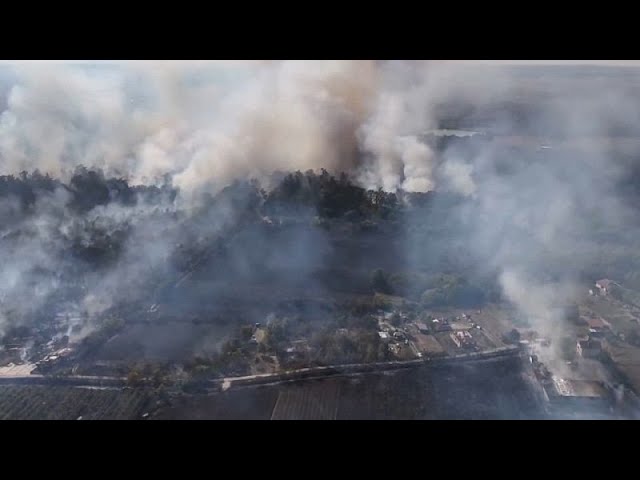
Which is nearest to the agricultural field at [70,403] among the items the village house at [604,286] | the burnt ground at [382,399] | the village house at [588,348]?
the burnt ground at [382,399]

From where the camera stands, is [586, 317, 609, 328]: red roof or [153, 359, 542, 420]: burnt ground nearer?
[153, 359, 542, 420]: burnt ground

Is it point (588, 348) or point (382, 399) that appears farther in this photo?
point (588, 348)

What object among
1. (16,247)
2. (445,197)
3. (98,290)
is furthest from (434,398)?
(16,247)

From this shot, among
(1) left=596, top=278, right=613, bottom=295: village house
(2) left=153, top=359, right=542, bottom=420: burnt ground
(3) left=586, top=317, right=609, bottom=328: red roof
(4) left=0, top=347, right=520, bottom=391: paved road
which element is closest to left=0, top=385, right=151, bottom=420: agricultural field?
(4) left=0, top=347, right=520, bottom=391: paved road

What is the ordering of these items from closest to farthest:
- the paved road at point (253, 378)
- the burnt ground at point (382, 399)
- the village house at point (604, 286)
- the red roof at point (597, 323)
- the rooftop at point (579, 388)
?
the burnt ground at point (382, 399) < the rooftop at point (579, 388) < the paved road at point (253, 378) < the red roof at point (597, 323) < the village house at point (604, 286)

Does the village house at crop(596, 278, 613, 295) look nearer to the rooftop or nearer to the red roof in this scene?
the red roof

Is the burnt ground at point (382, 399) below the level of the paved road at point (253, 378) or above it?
below

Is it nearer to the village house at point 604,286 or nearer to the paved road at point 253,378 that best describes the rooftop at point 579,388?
the paved road at point 253,378

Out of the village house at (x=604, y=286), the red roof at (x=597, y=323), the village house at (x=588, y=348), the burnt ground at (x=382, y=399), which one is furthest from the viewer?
the village house at (x=604, y=286)

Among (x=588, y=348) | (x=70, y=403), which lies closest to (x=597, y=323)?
(x=588, y=348)

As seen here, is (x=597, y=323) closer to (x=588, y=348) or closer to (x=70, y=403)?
(x=588, y=348)
